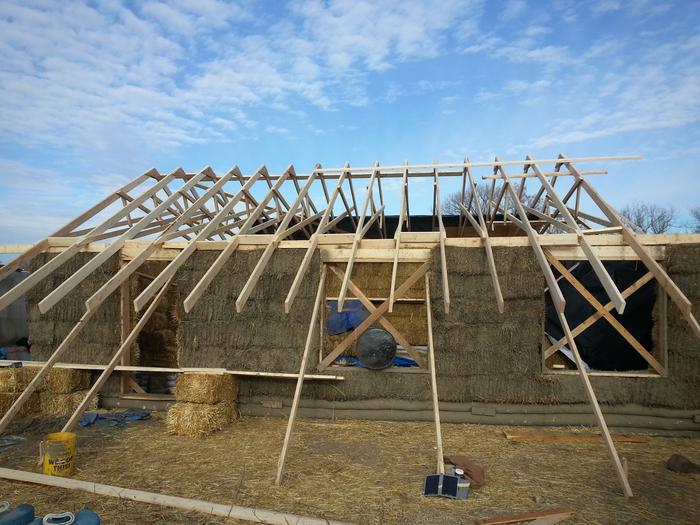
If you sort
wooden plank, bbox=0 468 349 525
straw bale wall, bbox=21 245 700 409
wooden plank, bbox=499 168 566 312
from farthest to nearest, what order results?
straw bale wall, bbox=21 245 700 409
wooden plank, bbox=499 168 566 312
wooden plank, bbox=0 468 349 525

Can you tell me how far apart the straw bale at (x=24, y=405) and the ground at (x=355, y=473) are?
10.7 inches

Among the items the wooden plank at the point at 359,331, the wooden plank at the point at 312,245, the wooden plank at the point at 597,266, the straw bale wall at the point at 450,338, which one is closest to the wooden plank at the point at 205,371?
the straw bale wall at the point at 450,338

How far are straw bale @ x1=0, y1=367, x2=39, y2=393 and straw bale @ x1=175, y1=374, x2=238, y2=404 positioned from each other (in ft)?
8.43

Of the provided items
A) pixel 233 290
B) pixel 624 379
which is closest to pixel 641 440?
pixel 624 379

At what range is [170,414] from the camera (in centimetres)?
702

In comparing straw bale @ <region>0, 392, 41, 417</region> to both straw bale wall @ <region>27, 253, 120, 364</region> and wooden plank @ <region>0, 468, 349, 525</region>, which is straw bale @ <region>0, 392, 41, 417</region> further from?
wooden plank @ <region>0, 468, 349, 525</region>

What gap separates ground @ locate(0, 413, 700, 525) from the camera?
181 inches

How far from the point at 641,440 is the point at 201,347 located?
6.50 metres

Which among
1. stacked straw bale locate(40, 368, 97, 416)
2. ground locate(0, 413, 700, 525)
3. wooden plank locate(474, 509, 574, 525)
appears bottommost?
ground locate(0, 413, 700, 525)

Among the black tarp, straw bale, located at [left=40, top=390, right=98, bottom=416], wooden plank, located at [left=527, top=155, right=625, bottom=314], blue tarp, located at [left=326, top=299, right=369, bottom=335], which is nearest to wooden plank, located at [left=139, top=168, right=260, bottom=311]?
straw bale, located at [left=40, top=390, right=98, bottom=416]

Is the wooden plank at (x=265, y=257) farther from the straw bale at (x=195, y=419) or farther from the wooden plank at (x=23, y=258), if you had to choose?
the wooden plank at (x=23, y=258)

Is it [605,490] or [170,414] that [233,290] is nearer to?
[170,414]

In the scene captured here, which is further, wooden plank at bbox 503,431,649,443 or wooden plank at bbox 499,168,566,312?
wooden plank at bbox 503,431,649,443

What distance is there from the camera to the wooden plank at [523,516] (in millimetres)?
4320
